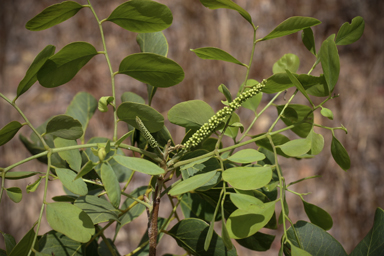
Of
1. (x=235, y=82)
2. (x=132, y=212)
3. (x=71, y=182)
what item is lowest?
(x=235, y=82)

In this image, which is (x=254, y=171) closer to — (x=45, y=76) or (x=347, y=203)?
(x=45, y=76)

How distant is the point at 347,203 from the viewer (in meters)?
1.53

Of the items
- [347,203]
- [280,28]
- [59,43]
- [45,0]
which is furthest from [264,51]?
[280,28]

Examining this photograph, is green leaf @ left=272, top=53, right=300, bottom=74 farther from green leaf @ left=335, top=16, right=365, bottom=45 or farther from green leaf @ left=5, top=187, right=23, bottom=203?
green leaf @ left=5, top=187, right=23, bottom=203

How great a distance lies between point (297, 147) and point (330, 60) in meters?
0.07

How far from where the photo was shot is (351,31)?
309 mm

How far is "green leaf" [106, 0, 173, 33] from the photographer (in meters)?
0.27

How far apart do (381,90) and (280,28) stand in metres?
1.56

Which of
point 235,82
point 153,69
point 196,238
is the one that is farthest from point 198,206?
point 235,82

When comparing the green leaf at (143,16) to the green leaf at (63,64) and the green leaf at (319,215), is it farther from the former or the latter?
the green leaf at (319,215)

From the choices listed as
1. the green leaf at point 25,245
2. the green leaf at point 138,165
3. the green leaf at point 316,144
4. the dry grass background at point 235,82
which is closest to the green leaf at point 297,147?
the green leaf at point 316,144

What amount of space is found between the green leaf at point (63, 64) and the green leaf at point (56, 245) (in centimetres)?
14

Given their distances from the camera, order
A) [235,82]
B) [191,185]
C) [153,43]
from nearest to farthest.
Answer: [191,185] < [153,43] < [235,82]

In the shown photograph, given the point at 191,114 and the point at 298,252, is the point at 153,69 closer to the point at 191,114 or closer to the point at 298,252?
the point at 191,114
